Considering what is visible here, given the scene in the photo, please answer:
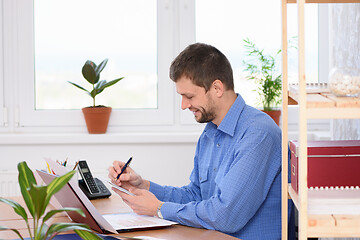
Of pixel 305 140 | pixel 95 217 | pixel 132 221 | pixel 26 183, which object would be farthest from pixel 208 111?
pixel 26 183

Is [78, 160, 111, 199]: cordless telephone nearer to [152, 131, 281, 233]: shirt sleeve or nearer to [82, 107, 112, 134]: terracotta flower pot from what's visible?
[152, 131, 281, 233]: shirt sleeve

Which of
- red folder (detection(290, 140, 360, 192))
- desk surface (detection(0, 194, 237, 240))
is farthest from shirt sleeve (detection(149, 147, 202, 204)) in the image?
red folder (detection(290, 140, 360, 192))

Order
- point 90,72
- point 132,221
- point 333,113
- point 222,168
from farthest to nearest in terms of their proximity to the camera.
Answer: point 90,72
point 222,168
point 132,221
point 333,113

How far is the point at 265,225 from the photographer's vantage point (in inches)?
77.9

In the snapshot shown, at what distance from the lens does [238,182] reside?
185 cm

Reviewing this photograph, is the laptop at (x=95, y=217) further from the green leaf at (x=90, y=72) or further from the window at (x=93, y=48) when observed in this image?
the window at (x=93, y=48)

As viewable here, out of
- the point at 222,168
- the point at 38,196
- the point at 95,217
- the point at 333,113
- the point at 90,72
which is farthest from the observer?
the point at 90,72

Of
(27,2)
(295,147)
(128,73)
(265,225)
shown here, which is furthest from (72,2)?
(295,147)

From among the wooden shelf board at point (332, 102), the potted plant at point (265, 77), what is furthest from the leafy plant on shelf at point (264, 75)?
the wooden shelf board at point (332, 102)

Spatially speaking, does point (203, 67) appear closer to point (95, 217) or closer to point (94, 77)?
point (95, 217)

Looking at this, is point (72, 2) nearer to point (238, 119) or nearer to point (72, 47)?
point (72, 47)

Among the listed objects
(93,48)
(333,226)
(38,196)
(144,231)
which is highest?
(93,48)

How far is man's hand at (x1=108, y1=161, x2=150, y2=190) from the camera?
2.11 meters

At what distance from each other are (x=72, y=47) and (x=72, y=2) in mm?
279
